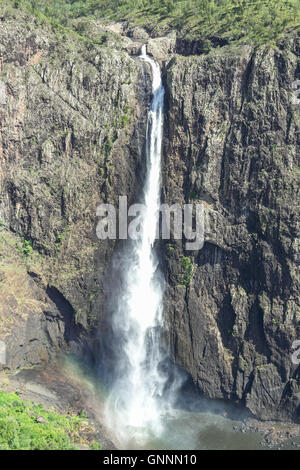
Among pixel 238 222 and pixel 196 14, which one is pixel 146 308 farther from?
Result: pixel 196 14

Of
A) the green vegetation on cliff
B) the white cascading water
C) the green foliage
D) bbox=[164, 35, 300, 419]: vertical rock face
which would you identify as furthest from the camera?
the green vegetation on cliff

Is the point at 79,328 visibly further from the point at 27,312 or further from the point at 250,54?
the point at 250,54

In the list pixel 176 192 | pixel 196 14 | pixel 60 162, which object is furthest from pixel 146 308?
pixel 196 14

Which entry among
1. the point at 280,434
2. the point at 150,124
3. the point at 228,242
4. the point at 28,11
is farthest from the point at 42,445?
the point at 28,11

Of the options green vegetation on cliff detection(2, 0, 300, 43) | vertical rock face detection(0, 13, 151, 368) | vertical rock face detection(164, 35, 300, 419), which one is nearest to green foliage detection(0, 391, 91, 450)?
vertical rock face detection(0, 13, 151, 368)

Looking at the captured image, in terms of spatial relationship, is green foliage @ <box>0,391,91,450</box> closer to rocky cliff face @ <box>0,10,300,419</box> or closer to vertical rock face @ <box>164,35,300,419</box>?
rocky cliff face @ <box>0,10,300,419</box>
